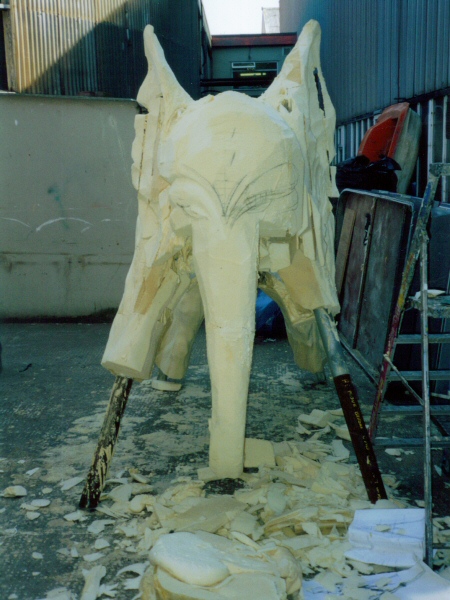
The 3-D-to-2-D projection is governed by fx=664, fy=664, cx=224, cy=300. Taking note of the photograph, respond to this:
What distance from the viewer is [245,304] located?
274 centimetres

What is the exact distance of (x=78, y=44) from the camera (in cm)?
833

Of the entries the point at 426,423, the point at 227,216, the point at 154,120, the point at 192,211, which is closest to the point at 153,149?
the point at 154,120

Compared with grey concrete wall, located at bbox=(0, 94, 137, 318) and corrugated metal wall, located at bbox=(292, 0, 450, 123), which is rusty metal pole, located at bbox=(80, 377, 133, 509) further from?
corrugated metal wall, located at bbox=(292, 0, 450, 123)

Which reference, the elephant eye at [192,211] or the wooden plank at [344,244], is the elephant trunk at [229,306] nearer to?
the elephant eye at [192,211]

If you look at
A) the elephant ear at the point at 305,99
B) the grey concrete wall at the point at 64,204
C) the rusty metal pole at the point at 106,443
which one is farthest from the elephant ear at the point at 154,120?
the grey concrete wall at the point at 64,204

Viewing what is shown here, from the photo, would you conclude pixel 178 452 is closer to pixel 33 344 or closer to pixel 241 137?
pixel 241 137

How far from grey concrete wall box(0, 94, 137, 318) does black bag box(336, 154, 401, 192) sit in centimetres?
219

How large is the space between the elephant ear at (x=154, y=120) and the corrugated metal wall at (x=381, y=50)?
14.0 feet

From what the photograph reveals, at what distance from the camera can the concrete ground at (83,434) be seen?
2.81m

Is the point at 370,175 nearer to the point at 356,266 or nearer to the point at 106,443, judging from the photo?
the point at 356,266

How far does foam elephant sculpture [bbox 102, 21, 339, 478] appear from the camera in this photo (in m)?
2.71

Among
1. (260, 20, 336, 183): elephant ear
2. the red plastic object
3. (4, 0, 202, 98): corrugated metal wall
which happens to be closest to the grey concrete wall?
(4, 0, 202, 98): corrugated metal wall

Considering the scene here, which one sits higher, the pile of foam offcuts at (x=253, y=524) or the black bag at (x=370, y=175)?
the black bag at (x=370, y=175)

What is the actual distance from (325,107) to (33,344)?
393 cm
